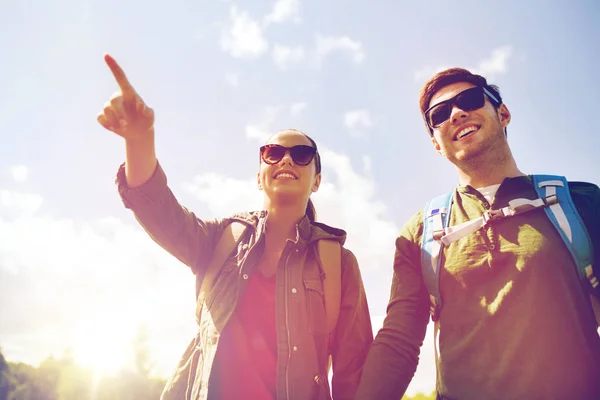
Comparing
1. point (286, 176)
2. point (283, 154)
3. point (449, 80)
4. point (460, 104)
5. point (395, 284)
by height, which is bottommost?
point (395, 284)

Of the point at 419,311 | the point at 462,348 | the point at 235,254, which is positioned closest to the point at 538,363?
the point at 462,348

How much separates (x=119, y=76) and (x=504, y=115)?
4133mm

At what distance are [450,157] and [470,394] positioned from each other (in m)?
2.40

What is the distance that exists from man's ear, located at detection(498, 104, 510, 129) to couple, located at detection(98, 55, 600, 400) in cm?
2

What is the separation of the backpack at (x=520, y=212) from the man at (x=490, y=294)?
6 centimetres

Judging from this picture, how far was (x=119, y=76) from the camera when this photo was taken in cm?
305

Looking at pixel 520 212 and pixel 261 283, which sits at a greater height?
pixel 520 212

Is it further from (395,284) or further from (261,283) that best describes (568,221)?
(261,283)

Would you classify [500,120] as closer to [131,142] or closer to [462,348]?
[462,348]

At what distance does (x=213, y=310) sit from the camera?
3836 mm

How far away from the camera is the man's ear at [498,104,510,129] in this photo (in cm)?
446

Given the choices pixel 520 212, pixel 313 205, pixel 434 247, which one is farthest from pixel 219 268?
pixel 520 212

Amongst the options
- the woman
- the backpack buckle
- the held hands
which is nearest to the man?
the backpack buckle

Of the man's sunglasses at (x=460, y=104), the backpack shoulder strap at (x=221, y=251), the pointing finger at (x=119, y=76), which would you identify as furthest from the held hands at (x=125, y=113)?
the man's sunglasses at (x=460, y=104)
